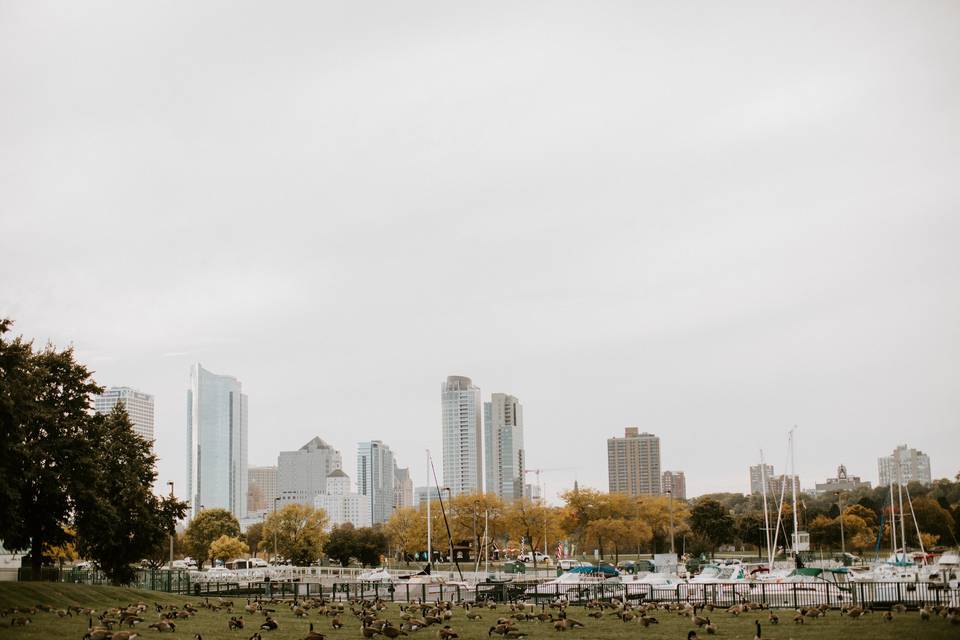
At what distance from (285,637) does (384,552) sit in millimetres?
89008

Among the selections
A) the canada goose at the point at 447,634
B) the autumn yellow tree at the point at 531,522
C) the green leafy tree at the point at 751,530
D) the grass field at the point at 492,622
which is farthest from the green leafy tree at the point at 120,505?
the green leafy tree at the point at 751,530

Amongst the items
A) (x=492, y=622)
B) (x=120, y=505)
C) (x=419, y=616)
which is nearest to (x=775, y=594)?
(x=492, y=622)

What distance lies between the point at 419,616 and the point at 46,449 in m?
21.4

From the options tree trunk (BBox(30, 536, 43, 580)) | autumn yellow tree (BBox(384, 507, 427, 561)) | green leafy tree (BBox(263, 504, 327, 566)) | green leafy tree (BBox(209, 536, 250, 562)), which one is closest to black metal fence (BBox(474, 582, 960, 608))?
tree trunk (BBox(30, 536, 43, 580))

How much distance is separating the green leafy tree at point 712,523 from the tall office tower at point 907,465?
61.0 ft

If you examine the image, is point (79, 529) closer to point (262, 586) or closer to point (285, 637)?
point (262, 586)

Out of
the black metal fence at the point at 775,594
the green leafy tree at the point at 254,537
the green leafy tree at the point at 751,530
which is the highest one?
the black metal fence at the point at 775,594

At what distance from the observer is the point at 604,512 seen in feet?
341

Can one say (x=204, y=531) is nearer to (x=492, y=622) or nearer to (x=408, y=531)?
(x=408, y=531)

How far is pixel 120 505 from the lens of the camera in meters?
49.9

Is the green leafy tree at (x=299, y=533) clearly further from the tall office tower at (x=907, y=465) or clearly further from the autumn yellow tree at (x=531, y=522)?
the tall office tower at (x=907, y=465)

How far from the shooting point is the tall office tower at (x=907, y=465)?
8249 cm

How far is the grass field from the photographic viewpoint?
26.6 metres

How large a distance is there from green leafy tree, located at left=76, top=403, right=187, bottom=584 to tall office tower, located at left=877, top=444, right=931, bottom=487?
199ft
